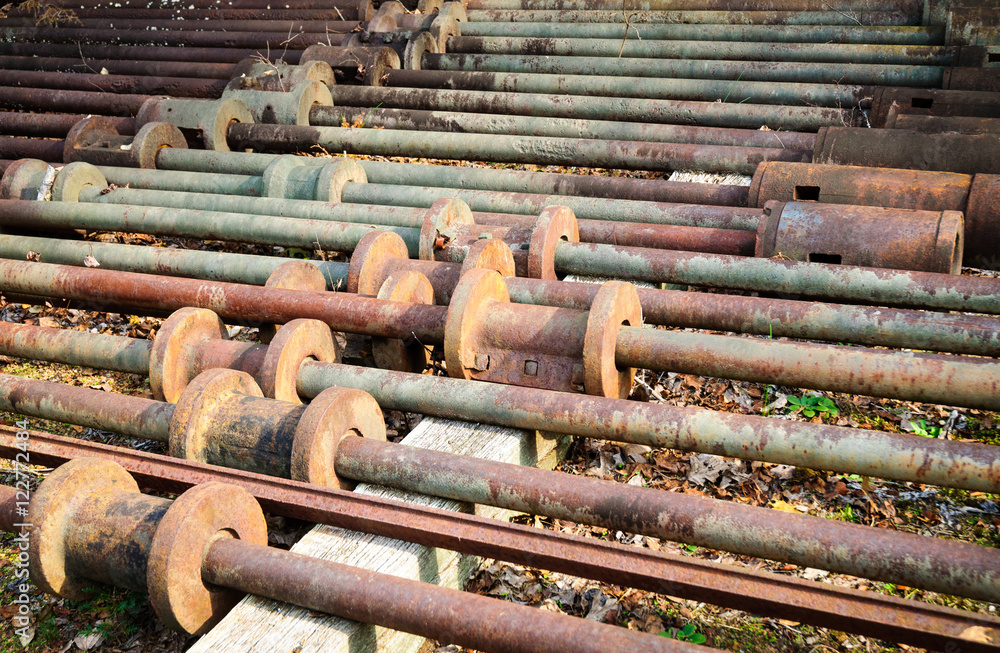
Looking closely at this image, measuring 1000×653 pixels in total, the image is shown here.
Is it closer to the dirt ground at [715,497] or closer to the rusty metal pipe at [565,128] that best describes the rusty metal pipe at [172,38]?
the rusty metal pipe at [565,128]

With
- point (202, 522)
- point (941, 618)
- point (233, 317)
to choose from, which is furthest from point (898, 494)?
point (233, 317)

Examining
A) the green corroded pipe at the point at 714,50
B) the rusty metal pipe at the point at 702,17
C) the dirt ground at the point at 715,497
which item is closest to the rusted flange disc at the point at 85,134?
the dirt ground at the point at 715,497

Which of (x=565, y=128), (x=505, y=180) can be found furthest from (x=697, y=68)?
(x=505, y=180)

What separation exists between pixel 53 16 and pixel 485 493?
1060cm

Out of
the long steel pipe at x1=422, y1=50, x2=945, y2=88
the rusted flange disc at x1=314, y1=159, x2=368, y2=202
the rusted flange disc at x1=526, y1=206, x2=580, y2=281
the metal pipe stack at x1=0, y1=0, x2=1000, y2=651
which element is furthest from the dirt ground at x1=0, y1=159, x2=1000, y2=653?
the long steel pipe at x1=422, y1=50, x2=945, y2=88

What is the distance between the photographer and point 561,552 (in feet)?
8.79

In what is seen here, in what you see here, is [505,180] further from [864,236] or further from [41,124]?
[41,124]

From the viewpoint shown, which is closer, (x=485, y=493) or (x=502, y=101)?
(x=485, y=493)

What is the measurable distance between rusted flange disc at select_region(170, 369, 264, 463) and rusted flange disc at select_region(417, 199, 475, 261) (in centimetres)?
155

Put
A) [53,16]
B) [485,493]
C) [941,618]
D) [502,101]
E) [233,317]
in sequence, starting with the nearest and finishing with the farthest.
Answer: [941,618], [485,493], [233,317], [502,101], [53,16]

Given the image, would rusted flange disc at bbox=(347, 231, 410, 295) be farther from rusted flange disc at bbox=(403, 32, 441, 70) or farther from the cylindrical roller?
rusted flange disc at bbox=(403, 32, 441, 70)

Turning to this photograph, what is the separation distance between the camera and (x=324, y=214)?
564cm

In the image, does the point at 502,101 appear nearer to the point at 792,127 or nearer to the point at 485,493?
the point at 792,127

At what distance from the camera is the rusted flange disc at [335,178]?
231 inches
